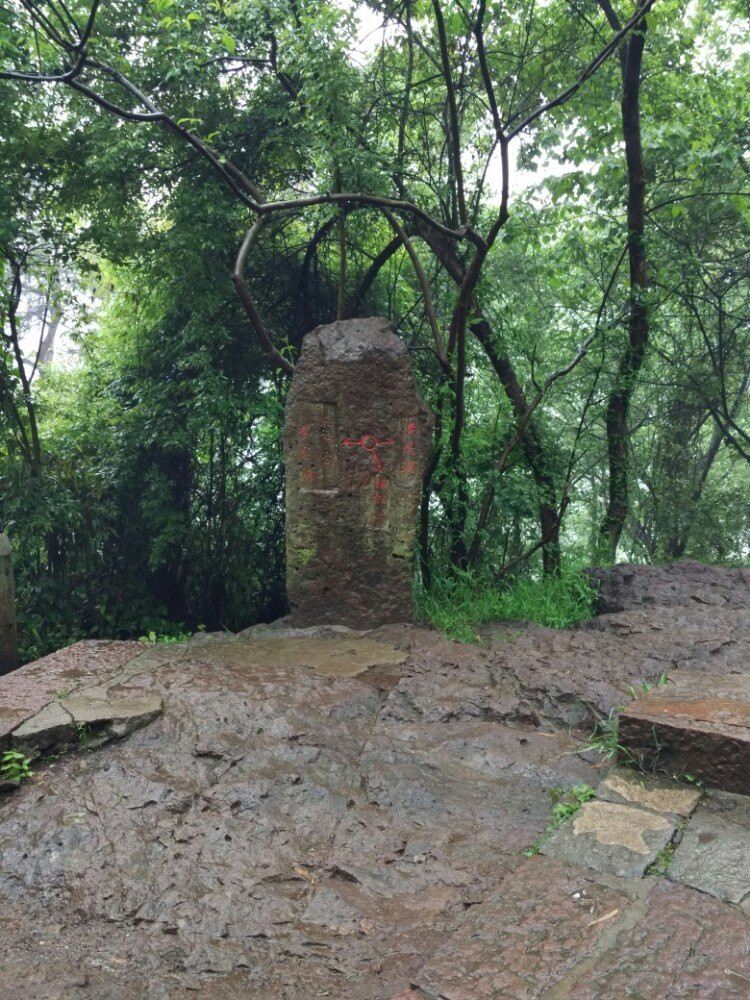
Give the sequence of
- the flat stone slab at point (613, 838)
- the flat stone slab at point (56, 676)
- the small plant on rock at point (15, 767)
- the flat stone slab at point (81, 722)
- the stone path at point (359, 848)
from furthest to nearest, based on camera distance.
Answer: the flat stone slab at point (56, 676) → the flat stone slab at point (81, 722) → the small plant on rock at point (15, 767) → the flat stone slab at point (613, 838) → the stone path at point (359, 848)

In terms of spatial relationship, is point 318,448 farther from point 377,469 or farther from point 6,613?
point 6,613

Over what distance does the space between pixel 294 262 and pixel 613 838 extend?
5.48 metres

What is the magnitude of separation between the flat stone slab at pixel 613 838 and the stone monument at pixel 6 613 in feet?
11.0

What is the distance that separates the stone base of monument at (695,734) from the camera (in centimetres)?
248

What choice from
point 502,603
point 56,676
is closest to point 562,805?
point 56,676

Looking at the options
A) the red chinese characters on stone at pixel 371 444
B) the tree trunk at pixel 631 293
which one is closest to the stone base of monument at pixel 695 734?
the red chinese characters on stone at pixel 371 444

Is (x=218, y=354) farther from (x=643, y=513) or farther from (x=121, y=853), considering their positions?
(x=643, y=513)

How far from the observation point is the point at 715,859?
2146mm

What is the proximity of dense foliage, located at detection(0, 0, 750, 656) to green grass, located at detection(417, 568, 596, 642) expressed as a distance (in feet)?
0.11

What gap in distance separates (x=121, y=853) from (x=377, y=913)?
797 millimetres

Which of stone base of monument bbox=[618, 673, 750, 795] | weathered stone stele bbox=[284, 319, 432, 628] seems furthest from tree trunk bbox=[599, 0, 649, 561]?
stone base of monument bbox=[618, 673, 750, 795]

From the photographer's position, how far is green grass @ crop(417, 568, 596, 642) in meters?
4.75

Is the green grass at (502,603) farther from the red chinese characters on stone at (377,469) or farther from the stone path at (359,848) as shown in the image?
the stone path at (359,848)

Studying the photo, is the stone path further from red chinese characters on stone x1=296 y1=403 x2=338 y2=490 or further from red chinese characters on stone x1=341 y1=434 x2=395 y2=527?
red chinese characters on stone x1=296 y1=403 x2=338 y2=490
